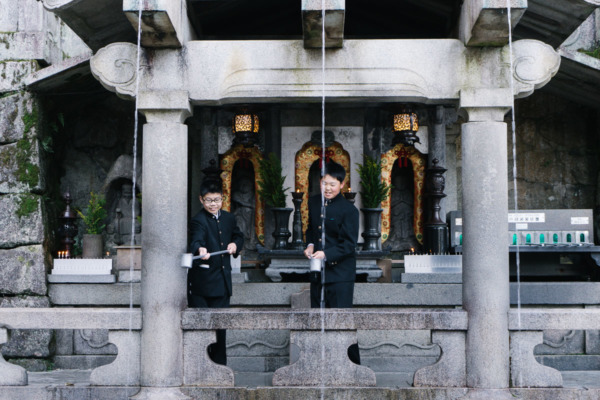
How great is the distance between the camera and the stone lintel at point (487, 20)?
659 cm

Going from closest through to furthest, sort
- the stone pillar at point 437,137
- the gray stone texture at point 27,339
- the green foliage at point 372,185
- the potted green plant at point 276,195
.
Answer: the gray stone texture at point 27,339
the potted green plant at point 276,195
the green foliage at point 372,185
the stone pillar at point 437,137

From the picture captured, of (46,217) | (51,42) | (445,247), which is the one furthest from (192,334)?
(51,42)

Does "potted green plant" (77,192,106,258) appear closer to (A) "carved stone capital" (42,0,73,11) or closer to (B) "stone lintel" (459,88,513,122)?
(A) "carved stone capital" (42,0,73,11)

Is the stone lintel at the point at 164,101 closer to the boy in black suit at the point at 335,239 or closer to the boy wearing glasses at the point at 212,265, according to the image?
the boy wearing glasses at the point at 212,265

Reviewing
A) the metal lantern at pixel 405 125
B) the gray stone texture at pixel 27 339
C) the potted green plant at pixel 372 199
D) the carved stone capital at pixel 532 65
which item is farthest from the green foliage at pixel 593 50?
the gray stone texture at pixel 27 339

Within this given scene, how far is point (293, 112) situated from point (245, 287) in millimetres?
2759

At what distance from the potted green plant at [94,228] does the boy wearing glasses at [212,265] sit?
310 centimetres

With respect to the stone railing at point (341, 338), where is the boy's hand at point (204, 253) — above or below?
above

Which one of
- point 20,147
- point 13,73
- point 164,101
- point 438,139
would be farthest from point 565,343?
point 13,73

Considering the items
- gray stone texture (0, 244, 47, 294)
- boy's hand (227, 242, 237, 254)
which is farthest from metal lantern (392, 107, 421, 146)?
gray stone texture (0, 244, 47, 294)

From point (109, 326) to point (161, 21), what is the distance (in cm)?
279

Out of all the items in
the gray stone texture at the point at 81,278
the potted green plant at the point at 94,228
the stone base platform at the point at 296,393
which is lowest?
the stone base platform at the point at 296,393

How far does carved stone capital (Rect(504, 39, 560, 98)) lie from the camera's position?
7055mm

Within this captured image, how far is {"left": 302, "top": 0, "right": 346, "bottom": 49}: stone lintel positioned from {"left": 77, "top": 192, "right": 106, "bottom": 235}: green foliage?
4.41 meters
